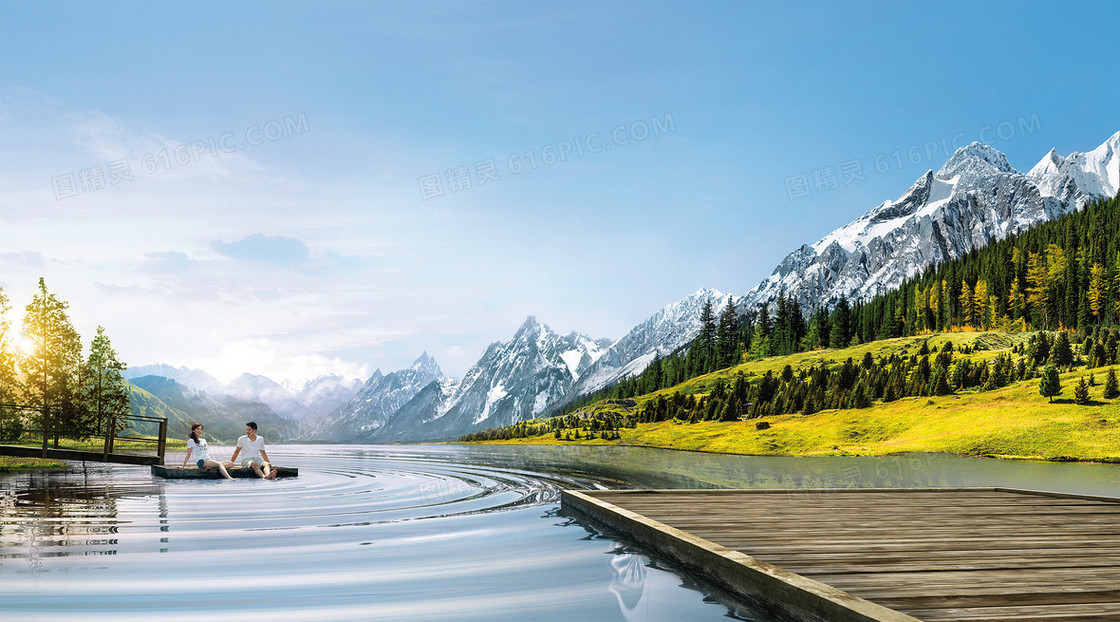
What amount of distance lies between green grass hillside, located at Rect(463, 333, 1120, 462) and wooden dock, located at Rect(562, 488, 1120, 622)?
230 feet

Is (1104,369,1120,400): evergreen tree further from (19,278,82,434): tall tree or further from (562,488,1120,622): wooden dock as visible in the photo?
(19,278,82,434): tall tree

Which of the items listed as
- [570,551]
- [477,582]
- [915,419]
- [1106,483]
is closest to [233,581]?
[477,582]

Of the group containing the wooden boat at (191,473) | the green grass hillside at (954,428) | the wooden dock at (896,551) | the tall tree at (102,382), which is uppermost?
the tall tree at (102,382)

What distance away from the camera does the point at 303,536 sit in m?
15.2

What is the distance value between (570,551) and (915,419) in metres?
100

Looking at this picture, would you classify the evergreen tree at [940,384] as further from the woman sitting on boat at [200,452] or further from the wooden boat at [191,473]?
the woman sitting on boat at [200,452]

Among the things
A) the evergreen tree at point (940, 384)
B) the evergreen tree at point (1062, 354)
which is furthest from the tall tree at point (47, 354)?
the evergreen tree at point (1062, 354)

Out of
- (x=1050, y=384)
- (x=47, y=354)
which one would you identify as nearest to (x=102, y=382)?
(x=47, y=354)

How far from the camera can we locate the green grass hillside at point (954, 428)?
74812 mm

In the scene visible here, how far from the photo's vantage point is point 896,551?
9812 millimetres

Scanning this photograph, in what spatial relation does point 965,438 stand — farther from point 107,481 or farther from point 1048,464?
point 107,481

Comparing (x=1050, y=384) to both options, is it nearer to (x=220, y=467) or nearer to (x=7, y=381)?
(x=220, y=467)

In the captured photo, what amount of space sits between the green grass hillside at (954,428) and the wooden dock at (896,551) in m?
70.0

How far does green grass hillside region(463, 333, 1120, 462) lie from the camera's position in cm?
7481
